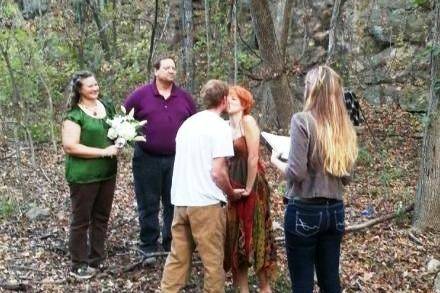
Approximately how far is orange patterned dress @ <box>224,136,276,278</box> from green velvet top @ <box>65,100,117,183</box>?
4.29ft

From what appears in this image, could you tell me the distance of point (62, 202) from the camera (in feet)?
25.8

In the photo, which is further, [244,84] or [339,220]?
[244,84]

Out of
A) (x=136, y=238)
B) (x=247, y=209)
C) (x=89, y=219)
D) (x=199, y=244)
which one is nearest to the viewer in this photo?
(x=199, y=244)

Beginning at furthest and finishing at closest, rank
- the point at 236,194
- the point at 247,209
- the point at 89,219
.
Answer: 1. the point at 89,219
2. the point at 247,209
3. the point at 236,194

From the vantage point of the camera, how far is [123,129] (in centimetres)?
496

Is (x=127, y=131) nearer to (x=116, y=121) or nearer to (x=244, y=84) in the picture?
(x=116, y=121)

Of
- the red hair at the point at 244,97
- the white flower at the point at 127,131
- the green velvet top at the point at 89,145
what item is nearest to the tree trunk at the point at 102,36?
the green velvet top at the point at 89,145

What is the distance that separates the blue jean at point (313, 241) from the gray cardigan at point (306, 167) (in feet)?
0.29

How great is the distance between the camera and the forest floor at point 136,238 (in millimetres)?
5098

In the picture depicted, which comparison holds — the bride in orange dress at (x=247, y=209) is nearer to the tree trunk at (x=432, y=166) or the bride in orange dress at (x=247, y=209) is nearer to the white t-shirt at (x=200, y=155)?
the white t-shirt at (x=200, y=155)

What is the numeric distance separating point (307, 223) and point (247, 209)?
1004 mm

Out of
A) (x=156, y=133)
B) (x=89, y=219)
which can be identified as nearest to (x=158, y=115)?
(x=156, y=133)

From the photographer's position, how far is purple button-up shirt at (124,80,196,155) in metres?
5.24

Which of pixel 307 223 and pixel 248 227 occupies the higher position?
pixel 307 223
